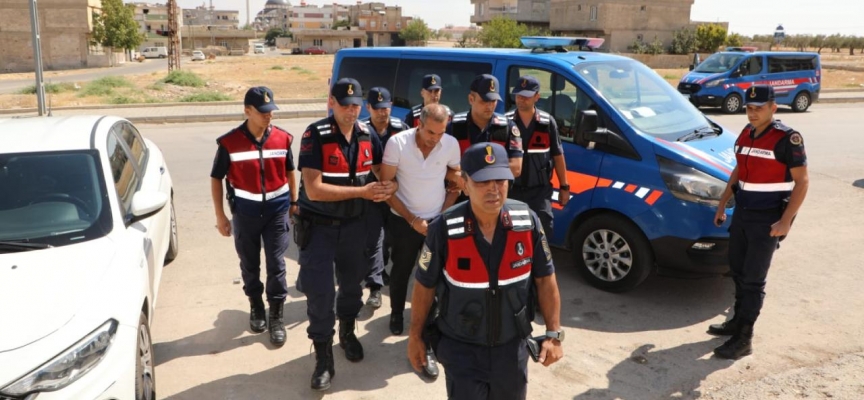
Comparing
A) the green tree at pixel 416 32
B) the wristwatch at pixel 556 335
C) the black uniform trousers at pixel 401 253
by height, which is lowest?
the black uniform trousers at pixel 401 253

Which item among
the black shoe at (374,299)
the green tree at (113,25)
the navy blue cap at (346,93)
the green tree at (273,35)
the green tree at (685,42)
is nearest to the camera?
the navy blue cap at (346,93)

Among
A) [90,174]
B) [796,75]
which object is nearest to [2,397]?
[90,174]

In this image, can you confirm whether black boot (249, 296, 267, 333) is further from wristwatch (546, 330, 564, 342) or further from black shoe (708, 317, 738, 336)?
black shoe (708, 317, 738, 336)

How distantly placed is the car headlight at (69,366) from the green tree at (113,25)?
65273 millimetres

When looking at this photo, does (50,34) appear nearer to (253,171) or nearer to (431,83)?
(431,83)

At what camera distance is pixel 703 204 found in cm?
486

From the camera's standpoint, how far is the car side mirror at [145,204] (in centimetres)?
373

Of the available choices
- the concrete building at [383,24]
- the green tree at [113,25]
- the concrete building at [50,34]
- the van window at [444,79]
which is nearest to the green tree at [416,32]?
the concrete building at [383,24]

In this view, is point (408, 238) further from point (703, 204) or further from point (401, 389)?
point (703, 204)

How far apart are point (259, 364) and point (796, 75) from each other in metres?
20.2

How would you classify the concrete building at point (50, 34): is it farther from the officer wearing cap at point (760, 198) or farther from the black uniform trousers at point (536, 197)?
the officer wearing cap at point (760, 198)

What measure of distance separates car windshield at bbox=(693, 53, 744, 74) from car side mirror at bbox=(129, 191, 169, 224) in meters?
19.7

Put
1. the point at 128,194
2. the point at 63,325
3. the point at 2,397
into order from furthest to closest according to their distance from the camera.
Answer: the point at 128,194, the point at 63,325, the point at 2,397

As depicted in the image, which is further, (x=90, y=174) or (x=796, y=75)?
(x=796, y=75)
